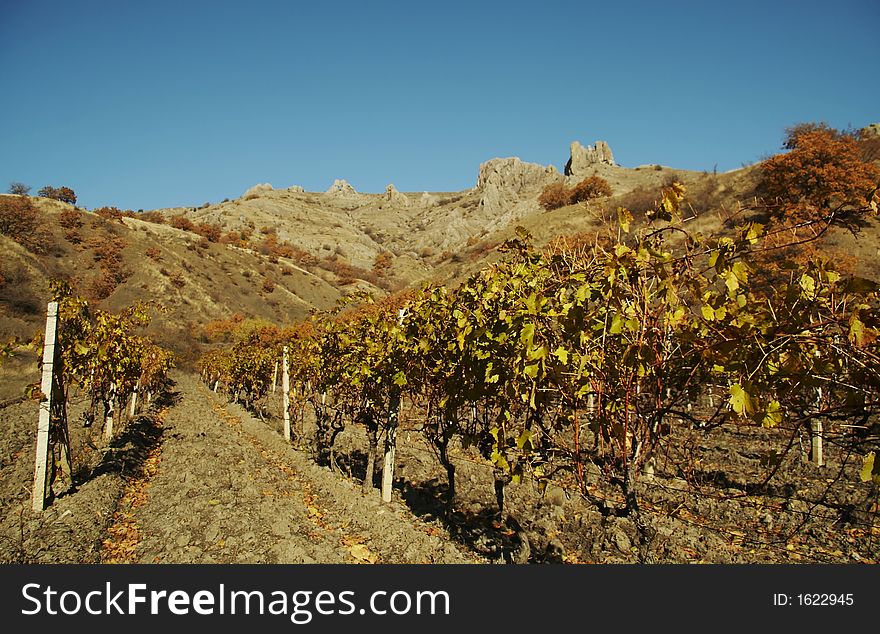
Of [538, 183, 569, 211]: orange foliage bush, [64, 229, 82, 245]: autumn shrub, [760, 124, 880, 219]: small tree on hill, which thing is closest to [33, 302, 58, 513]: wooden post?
[760, 124, 880, 219]: small tree on hill

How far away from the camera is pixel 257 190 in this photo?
420ft

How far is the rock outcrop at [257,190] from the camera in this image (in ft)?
399

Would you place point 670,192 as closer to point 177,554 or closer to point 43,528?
point 177,554

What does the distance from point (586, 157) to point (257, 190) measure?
84.0 metres

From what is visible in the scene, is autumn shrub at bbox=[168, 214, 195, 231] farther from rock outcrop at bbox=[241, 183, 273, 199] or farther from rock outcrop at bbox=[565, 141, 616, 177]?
rock outcrop at bbox=[565, 141, 616, 177]

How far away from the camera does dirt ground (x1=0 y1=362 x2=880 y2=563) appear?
19.5ft

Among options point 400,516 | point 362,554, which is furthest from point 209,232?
point 362,554

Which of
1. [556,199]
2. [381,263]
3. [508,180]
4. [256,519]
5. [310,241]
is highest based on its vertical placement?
[508,180]

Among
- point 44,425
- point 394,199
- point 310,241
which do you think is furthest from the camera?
point 394,199

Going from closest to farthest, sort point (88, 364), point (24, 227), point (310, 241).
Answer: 1. point (88, 364)
2. point (24, 227)
3. point (310, 241)

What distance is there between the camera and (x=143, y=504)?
7.96m

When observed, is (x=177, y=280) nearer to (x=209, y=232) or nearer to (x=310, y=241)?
(x=209, y=232)

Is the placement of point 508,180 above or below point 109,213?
above

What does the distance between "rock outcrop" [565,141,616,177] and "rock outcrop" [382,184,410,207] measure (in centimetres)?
4620
